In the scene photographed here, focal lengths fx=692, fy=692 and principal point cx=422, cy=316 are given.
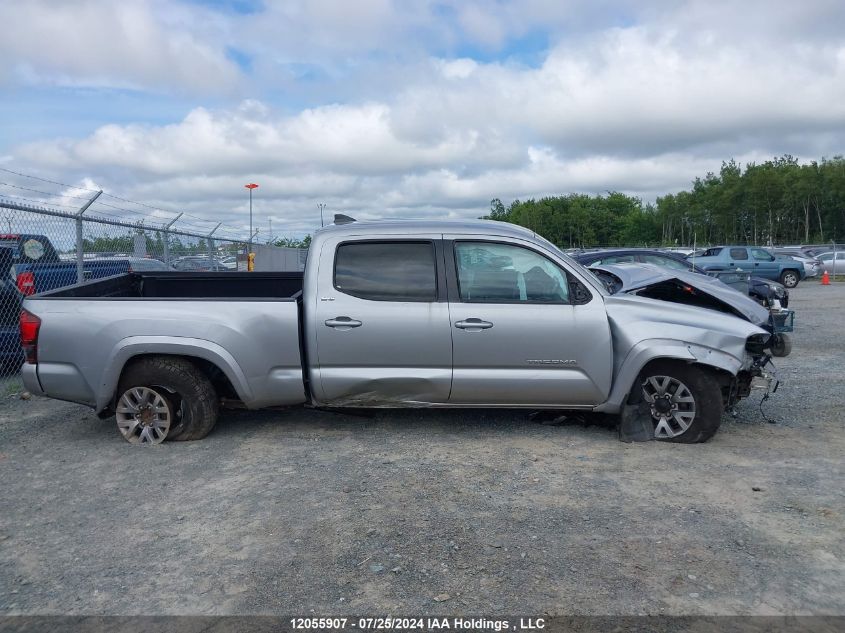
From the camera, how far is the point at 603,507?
4.41 m

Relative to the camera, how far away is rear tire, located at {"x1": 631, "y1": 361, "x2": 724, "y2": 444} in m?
5.55

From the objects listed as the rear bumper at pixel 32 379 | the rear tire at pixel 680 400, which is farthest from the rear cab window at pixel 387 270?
the rear bumper at pixel 32 379

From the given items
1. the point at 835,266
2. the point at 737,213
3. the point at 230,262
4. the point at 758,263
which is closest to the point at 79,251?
the point at 230,262

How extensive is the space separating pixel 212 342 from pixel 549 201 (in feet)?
343

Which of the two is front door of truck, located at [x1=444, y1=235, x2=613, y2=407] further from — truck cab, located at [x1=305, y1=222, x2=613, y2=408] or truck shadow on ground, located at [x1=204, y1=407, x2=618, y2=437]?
truck shadow on ground, located at [x1=204, y1=407, x2=618, y2=437]

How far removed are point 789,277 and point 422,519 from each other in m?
25.6

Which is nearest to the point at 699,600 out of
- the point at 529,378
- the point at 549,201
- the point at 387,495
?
the point at 387,495

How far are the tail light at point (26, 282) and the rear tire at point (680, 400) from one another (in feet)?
22.6

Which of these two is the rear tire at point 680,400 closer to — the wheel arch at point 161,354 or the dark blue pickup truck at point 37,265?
the wheel arch at point 161,354

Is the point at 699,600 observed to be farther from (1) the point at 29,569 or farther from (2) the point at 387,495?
(1) the point at 29,569

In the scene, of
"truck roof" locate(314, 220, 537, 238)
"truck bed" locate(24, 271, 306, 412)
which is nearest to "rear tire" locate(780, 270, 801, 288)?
"truck roof" locate(314, 220, 537, 238)

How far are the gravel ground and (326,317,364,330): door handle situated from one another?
3.22 ft

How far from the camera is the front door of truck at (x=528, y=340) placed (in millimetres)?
5555

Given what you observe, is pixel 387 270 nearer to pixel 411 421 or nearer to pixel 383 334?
pixel 383 334
